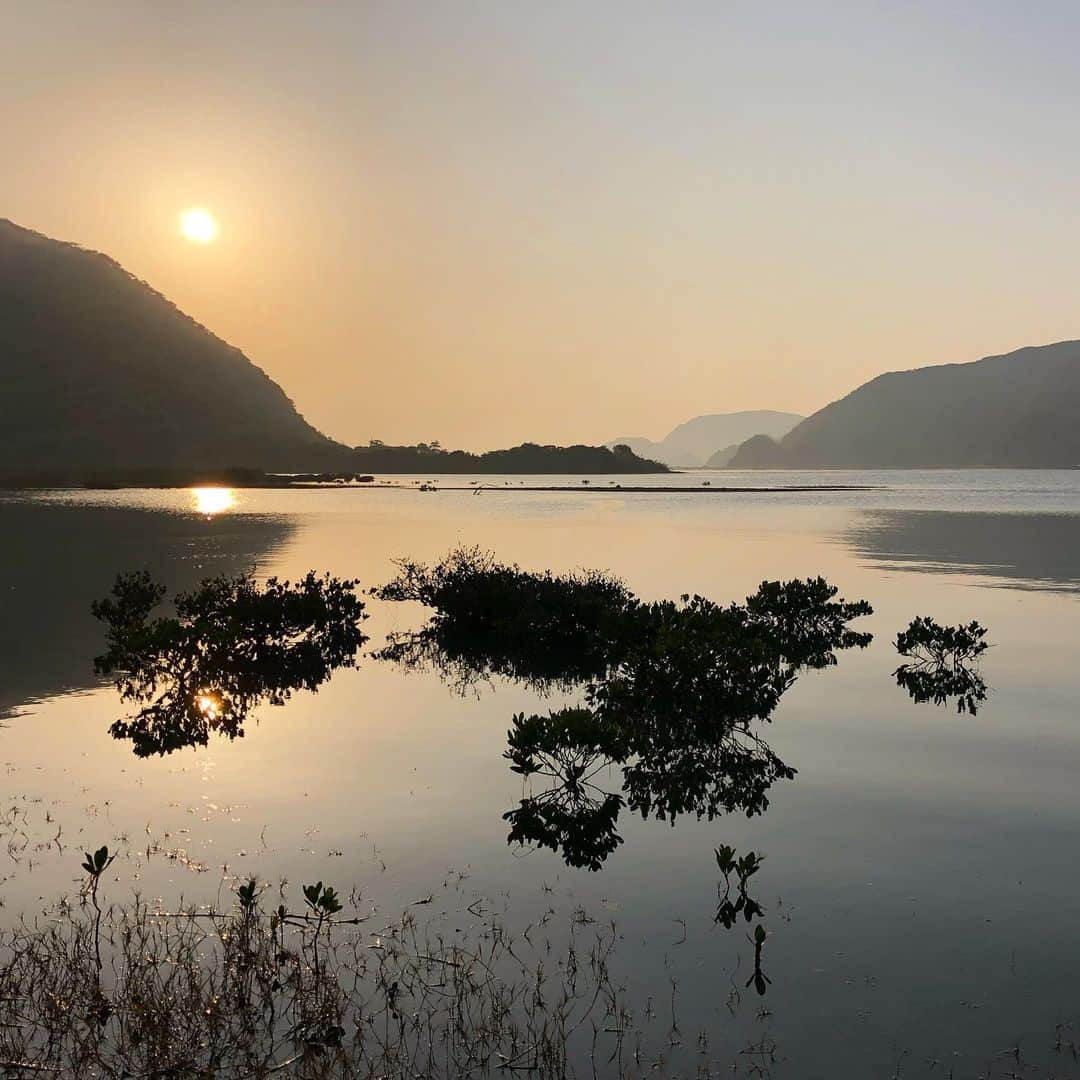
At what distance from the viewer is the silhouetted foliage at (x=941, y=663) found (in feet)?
74.8

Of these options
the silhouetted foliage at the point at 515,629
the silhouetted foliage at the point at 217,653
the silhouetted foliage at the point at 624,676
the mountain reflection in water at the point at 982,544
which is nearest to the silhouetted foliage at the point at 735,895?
the silhouetted foliage at the point at 624,676

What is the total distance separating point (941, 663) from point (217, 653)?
17.7 metres

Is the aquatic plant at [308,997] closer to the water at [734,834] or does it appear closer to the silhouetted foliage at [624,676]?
the water at [734,834]

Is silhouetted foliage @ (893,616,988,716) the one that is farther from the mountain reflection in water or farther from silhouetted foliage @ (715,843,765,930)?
the mountain reflection in water

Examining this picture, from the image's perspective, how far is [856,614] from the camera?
29953 mm

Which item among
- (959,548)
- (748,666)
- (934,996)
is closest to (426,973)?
(934,996)

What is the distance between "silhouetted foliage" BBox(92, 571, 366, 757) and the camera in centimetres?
2078

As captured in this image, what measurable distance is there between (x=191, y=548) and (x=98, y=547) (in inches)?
195

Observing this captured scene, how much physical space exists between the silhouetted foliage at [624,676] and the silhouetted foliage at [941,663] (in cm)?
222

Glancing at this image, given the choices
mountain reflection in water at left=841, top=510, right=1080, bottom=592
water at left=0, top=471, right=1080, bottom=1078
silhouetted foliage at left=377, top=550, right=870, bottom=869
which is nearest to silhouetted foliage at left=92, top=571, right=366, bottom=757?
water at left=0, top=471, right=1080, bottom=1078

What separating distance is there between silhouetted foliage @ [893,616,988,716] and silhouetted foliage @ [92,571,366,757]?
1346 centimetres

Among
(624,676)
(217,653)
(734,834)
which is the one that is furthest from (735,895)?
(217,653)

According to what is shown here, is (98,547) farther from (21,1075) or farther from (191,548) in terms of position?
(21,1075)

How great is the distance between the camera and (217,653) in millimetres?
27156
